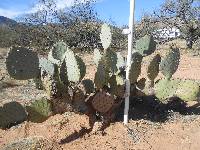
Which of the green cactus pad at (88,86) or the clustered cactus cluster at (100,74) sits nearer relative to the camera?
the clustered cactus cluster at (100,74)

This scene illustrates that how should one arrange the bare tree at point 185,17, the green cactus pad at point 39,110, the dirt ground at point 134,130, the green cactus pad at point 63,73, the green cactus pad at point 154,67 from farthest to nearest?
the bare tree at point 185,17
the green cactus pad at point 154,67
the green cactus pad at point 63,73
the green cactus pad at point 39,110
the dirt ground at point 134,130

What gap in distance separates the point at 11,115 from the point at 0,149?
0.41 m

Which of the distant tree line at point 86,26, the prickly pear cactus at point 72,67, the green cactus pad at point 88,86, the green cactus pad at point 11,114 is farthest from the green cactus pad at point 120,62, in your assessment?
the distant tree line at point 86,26

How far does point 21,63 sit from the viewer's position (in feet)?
16.2

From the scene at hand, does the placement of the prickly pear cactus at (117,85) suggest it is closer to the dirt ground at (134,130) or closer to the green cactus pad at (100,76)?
the green cactus pad at (100,76)

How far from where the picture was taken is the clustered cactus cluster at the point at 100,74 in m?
4.98

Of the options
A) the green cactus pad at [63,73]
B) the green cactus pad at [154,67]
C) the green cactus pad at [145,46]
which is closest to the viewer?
the green cactus pad at [63,73]

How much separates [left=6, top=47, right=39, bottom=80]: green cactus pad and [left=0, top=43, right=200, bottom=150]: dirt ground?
2.34 feet

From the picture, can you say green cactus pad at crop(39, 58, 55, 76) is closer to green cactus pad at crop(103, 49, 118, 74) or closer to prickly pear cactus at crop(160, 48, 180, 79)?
green cactus pad at crop(103, 49, 118, 74)

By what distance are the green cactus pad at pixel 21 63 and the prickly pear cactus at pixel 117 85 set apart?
0.95 m

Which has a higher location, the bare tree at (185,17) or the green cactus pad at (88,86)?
the bare tree at (185,17)

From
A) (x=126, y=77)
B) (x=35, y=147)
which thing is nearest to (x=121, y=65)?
(x=126, y=77)

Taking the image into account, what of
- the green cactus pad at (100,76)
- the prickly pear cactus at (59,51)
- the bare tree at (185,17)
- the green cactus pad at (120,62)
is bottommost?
the green cactus pad at (100,76)

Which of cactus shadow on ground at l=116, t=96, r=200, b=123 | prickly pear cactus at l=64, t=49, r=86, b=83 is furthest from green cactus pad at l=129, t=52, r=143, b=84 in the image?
prickly pear cactus at l=64, t=49, r=86, b=83
